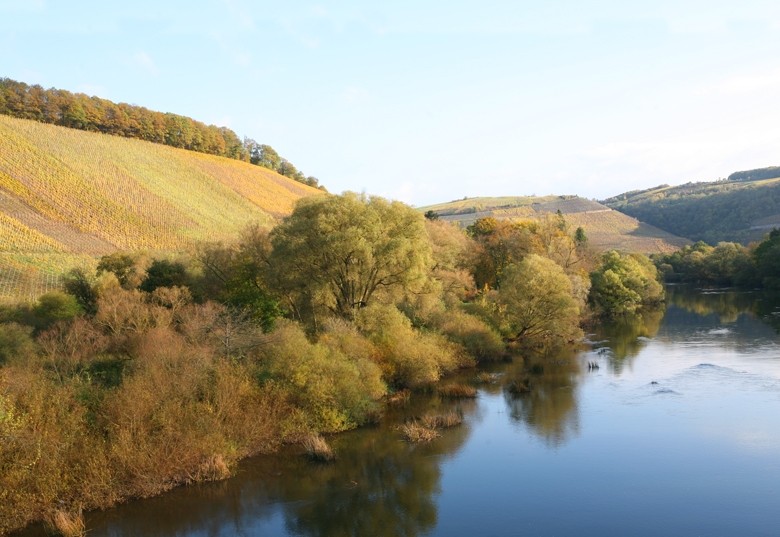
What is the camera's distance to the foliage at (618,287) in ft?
228

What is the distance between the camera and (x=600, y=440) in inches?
1140

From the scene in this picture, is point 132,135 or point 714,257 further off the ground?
point 132,135

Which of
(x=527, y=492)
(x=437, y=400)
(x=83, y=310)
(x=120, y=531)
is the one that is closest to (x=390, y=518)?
(x=527, y=492)

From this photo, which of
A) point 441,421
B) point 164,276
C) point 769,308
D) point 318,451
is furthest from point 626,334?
point 164,276

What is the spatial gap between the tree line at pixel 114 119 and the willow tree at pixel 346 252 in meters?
70.9

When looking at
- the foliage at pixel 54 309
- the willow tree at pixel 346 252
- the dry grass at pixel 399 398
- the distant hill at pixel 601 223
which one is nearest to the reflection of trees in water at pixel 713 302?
the distant hill at pixel 601 223

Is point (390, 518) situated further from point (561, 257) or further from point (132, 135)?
point (132, 135)

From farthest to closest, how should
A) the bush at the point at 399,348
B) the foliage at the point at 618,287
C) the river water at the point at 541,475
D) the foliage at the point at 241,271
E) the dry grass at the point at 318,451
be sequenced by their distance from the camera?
1. the foliage at the point at 618,287
2. the foliage at the point at 241,271
3. the bush at the point at 399,348
4. the dry grass at the point at 318,451
5. the river water at the point at 541,475

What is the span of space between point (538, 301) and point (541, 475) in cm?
2643

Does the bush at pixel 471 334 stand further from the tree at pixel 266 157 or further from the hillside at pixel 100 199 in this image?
the tree at pixel 266 157

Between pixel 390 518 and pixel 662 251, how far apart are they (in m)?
127

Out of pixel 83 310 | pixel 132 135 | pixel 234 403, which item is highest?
pixel 132 135

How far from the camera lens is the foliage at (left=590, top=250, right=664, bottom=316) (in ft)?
228

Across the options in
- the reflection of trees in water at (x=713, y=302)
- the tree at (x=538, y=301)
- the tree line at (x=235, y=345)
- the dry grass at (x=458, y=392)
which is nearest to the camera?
the tree line at (x=235, y=345)
